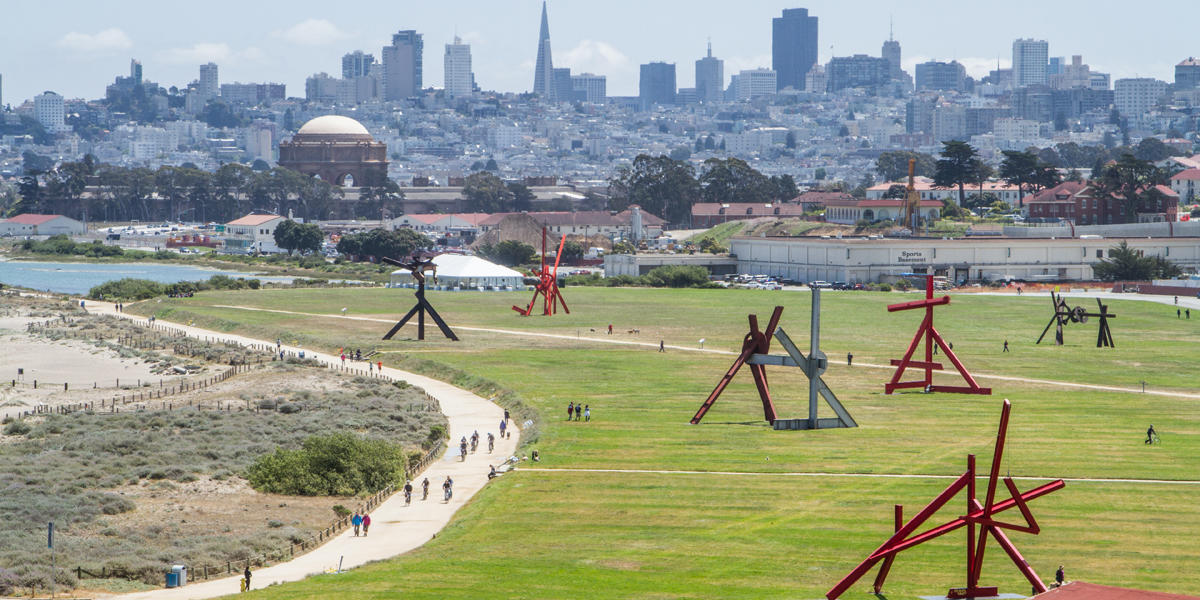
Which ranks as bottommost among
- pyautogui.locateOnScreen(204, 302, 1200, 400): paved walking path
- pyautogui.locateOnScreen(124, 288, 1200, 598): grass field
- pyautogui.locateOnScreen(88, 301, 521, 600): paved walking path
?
pyautogui.locateOnScreen(88, 301, 521, 600): paved walking path

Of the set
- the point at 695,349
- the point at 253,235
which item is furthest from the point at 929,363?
the point at 253,235

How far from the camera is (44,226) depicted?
7485 inches

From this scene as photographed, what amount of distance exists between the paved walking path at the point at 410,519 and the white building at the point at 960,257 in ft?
208

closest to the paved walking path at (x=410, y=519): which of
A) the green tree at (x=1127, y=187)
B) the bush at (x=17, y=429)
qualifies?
the bush at (x=17, y=429)

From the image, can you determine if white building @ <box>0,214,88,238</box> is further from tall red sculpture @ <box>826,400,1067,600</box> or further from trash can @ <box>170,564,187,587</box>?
tall red sculpture @ <box>826,400,1067,600</box>

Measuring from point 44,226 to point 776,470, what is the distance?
535ft

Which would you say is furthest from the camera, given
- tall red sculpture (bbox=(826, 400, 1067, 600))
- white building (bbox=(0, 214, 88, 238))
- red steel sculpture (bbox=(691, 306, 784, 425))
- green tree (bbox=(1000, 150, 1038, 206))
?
white building (bbox=(0, 214, 88, 238))

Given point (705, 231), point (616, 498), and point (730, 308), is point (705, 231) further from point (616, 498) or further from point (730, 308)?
point (616, 498)

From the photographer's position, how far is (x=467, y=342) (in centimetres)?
7675

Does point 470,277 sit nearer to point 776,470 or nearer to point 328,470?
point 328,470

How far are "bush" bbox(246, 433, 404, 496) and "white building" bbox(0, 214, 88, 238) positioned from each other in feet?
506

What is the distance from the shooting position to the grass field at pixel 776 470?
106 feet

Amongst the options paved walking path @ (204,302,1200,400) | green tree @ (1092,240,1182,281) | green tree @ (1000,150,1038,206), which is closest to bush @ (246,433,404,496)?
paved walking path @ (204,302,1200,400)

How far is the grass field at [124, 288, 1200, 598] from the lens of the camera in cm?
3244
